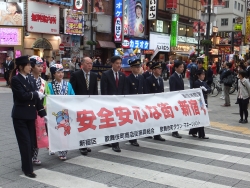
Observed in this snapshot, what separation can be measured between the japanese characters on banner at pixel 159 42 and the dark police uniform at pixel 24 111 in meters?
35.4

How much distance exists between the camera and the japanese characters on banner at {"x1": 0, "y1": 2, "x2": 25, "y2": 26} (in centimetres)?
2219

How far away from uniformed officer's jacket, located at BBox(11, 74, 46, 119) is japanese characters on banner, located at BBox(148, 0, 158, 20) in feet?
115

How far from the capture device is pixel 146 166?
573 cm

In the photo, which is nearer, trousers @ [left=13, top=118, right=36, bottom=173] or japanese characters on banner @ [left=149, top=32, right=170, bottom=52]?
trousers @ [left=13, top=118, right=36, bottom=173]

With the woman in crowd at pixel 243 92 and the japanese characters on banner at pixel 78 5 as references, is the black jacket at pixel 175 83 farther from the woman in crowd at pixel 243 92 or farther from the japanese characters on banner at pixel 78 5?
the japanese characters on banner at pixel 78 5

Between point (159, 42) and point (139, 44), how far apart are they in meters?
4.42

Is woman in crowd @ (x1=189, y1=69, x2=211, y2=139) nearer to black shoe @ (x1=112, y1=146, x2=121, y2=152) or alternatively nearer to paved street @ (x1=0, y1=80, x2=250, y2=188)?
paved street @ (x1=0, y1=80, x2=250, y2=188)

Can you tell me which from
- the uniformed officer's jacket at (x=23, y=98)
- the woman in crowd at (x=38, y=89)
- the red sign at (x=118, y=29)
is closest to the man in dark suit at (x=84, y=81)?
the woman in crowd at (x=38, y=89)

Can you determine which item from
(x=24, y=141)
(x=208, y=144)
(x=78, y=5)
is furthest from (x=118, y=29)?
(x=24, y=141)

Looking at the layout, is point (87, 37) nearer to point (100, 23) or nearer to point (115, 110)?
point (100, 23)

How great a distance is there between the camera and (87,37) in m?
29.6

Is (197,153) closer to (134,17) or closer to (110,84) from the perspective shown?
(110,84)

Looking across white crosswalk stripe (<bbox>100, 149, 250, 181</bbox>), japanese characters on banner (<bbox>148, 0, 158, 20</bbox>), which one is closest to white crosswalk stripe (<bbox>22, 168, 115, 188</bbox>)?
white crosswalk stripe (<bbox>100, 149, 250, 181</bbox>)

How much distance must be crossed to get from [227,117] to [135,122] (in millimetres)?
5731
